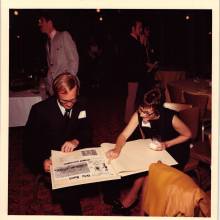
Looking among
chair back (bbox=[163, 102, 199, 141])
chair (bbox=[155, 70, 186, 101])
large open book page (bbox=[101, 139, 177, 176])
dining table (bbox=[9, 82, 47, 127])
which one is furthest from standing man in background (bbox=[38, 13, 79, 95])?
chair (bbox=[155, 70, 186, 101])

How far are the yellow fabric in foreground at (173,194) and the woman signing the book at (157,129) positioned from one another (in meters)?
0.77

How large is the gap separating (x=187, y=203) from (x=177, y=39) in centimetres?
741

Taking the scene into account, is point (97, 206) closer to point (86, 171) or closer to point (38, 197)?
point (38, 197)

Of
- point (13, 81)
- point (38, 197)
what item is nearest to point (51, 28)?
point (13, 81)

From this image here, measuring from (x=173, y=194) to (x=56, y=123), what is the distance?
4.28 feet

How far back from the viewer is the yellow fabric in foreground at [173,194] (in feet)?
4.57

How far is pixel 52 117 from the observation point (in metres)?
2.47

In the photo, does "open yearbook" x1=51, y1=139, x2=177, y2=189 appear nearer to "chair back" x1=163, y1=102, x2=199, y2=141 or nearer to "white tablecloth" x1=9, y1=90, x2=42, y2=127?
"chair back" x1=163, y1=102, x2=199, y2=141

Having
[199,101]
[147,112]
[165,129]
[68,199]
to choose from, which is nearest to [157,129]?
[165,129]

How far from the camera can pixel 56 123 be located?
8.18 ft

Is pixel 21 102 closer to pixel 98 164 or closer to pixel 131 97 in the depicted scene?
pixel 131 97

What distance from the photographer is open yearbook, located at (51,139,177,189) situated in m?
1.72

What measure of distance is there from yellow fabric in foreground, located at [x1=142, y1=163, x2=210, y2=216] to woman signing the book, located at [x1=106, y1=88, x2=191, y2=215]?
769mm

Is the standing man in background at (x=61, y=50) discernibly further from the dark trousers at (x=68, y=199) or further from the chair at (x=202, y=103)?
Answer: the dark trousers at (x=68, y=199)
